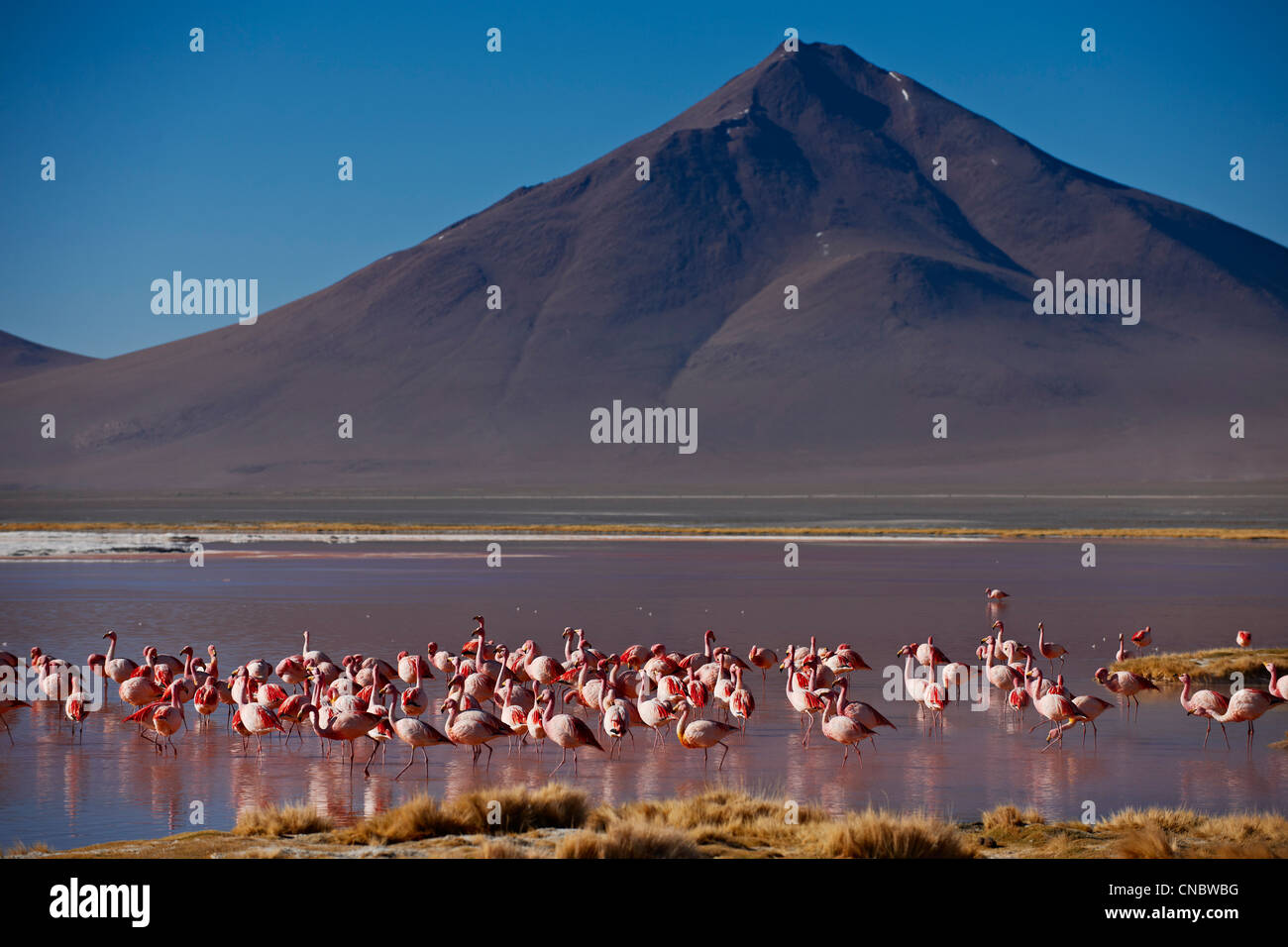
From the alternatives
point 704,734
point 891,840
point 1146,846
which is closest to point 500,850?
point 891,840

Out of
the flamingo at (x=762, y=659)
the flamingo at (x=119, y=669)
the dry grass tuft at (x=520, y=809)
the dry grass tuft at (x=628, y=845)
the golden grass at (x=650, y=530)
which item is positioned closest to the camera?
the dry grass tuft at (x=628, y=845)

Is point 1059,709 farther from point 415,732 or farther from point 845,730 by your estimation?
point 415,732

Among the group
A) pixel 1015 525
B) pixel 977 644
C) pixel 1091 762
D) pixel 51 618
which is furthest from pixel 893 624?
pixel 1015 525

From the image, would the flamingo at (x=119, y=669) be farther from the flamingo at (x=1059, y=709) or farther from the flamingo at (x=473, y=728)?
the flamingo at (x=1059, y=709)

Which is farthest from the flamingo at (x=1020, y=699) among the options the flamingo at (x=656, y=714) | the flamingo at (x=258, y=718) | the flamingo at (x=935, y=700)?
the flamingo at (x=258, y=718)

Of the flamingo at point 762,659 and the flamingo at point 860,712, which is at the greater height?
the flamingo at point 762,659

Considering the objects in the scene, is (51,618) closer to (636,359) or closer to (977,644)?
(977,644)

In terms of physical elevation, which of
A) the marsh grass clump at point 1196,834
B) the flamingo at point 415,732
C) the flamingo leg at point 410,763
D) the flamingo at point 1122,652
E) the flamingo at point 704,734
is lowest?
the marsh grass clump at point 1196,834

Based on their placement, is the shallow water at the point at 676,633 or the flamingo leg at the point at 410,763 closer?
the shallow water at the point at 676,633
